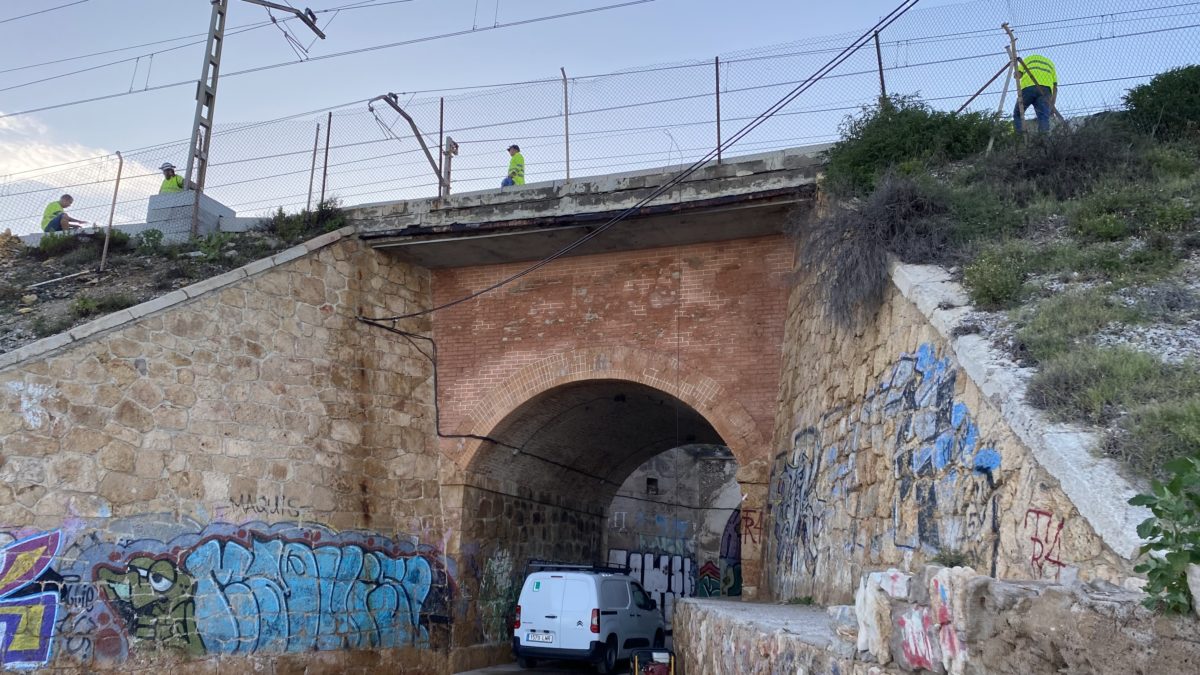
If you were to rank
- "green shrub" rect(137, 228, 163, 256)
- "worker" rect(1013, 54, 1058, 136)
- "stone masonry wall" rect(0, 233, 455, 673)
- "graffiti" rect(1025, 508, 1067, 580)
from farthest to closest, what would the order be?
"green shrub" rect(137, 228, 163, 256) → "worker" rect(1013, 54, 1058, 136) → "stone masonry wall" rect(0, 233, 455, 673) → "graffiti" rect(1025, 508, 1067, 580)

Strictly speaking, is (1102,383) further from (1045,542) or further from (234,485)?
(234,485)

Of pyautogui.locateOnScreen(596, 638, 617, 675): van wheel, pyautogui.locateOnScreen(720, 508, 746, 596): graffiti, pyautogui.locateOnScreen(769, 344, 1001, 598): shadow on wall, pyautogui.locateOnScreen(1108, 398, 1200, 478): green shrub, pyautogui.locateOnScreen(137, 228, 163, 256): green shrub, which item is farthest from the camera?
pyautogui.locateOnScreen(720, 508, 746, 596): graffiti

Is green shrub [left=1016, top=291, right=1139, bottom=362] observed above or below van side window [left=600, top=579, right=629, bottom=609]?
above

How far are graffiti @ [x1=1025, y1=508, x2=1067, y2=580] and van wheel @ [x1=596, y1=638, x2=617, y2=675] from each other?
949 cm

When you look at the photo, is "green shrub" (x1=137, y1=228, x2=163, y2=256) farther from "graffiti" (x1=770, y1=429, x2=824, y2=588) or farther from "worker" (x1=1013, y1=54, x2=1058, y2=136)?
"worker" (x1=1013, y1=54, x2=1058, y2=136)

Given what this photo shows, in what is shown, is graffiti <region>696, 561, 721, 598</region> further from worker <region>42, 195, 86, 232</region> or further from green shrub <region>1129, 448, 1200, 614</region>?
green shrub <region>1129, 448, 1200, 614</region>

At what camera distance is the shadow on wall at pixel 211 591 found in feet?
29.4

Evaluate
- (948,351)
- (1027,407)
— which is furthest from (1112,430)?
(948,351)

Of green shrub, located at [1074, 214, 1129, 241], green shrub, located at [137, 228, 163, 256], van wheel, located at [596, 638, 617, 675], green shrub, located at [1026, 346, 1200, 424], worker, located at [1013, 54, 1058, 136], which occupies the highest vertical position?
worker, located at [1013, 54, 1058, 136]

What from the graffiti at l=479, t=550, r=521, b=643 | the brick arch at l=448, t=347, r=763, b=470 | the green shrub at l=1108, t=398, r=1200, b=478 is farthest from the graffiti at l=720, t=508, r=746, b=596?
the green shrub at l=1108, t=398, r=1200, b=478

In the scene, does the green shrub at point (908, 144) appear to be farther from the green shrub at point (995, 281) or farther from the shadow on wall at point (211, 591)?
the shadow on wall at point (211, 591)

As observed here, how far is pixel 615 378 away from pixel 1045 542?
894cm

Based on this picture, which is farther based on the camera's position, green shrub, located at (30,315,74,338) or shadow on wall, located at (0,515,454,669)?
green shrub, located at (30,315,74,338)

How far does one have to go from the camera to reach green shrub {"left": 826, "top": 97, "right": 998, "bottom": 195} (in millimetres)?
10891
